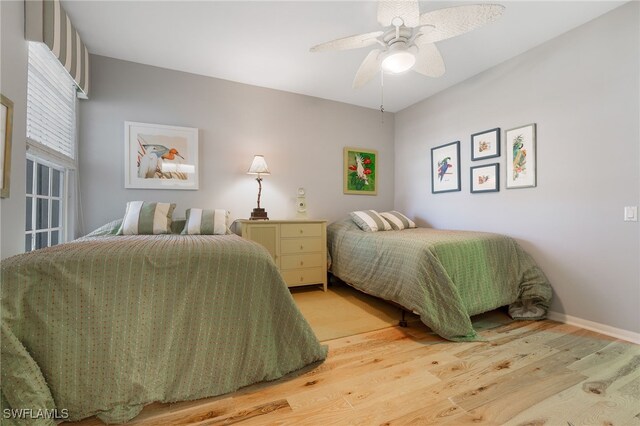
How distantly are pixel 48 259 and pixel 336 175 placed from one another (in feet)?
9.78

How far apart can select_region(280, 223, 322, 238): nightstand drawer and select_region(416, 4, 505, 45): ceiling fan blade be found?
1.98m

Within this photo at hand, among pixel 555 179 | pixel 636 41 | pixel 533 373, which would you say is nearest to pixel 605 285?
pixel 555 179

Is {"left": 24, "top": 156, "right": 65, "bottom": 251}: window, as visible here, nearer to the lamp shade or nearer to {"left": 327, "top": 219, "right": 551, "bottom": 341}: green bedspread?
the lamp shade

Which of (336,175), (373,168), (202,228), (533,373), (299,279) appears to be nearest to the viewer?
(533,373)

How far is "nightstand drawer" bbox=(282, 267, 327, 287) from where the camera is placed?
9.33 feet

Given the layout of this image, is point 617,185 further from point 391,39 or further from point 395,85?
point 395,85

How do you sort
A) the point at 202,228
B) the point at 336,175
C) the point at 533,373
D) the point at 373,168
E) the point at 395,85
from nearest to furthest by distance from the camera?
Answer: the point at 533,373, the point at 202,228, the point at 395,85, the point at 336,175, the point at 373,168

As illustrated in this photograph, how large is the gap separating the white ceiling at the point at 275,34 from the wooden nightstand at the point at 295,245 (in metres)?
1.67

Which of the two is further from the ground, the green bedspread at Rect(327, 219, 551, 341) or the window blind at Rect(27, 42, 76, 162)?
the window blind at Rect(27, 42, 76, 162)

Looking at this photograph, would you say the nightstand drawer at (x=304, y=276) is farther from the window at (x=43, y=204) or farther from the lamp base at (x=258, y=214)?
the window at (x=43, y=204)

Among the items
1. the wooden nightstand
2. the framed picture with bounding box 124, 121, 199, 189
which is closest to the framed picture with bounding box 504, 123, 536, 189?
the wooden nightstand

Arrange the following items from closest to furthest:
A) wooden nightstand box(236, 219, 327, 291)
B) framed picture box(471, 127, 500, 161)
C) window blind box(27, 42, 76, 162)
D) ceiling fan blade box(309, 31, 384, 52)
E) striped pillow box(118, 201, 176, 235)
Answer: ceiling fan blade box(309, 31, 384, 52), window blind box(27, 42, 76, 162), striped pillow box(118, 201, 176, 235), framed picture box(471, 127, 500, 161), wooden nightstand box(236, 219, 327, 291)

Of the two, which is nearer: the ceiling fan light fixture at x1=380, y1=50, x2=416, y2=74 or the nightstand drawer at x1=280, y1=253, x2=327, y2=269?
the ceiling fan light fixture at x1=380, y1=50, x2=416, y2=74

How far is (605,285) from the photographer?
1.96 metres
